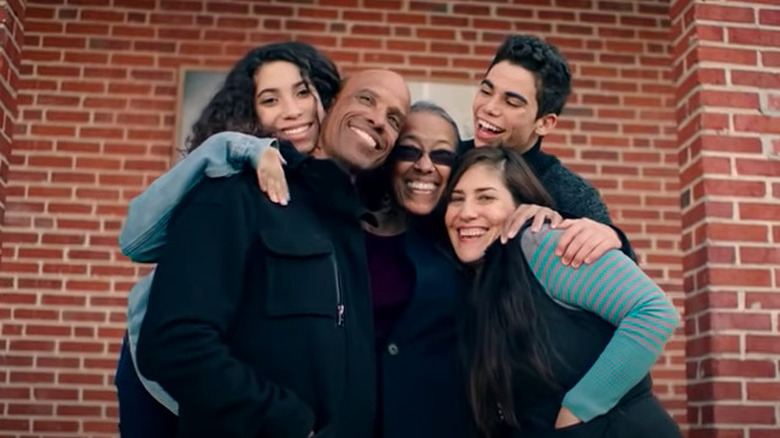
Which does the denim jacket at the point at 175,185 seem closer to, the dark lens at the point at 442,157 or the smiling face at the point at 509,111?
the dark lens at the point at 442,157

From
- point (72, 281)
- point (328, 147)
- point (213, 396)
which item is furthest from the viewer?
point (72, 281)

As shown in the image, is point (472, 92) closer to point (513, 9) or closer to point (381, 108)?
point (513, 9)

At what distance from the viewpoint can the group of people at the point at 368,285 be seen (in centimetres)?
177

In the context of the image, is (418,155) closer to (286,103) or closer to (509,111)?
(509,111)

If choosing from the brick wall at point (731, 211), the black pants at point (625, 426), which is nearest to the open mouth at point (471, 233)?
the black pants at point (625, 426)

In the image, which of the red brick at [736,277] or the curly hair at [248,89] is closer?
the curly hair at [248,89]

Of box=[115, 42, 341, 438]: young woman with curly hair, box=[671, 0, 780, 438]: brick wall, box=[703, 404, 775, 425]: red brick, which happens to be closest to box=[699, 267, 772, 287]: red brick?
box=[671, 0, 780, 438]: brick wall

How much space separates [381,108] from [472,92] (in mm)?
2416

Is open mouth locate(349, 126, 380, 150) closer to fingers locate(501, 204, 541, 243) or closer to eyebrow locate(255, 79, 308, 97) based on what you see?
eyebrow locate(255, 79, 308, 97)

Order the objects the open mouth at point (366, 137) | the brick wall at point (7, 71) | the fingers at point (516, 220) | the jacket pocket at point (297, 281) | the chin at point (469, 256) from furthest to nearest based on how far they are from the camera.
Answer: the brick wall at point (7, 71) → the open mouth at point (366, 137) → the chin at point (469, 256) → the fingers at point (516, 220) → the jacket pocket at point (297, 281)

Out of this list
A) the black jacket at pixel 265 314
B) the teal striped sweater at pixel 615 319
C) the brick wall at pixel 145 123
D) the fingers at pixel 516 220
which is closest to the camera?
the black jacket at pixel 265 314

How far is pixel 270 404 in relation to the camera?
173 cm

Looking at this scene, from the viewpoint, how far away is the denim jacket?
6.20 ft

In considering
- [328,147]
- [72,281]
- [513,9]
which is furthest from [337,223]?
[513,9]
